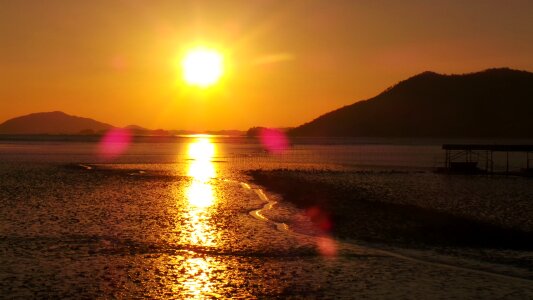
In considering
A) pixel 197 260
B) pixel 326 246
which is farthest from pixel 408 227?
pixel 197 260

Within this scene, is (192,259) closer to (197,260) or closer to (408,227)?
A: (197,260)

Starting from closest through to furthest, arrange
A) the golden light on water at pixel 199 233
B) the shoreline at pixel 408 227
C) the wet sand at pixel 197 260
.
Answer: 1. the wet sand at pixel 197 260
2. the golden light on water at pixel 199 233
3. the shoreline at pixel 408 227

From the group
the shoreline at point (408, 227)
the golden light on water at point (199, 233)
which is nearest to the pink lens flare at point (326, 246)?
the shoreline at point (408, 227)

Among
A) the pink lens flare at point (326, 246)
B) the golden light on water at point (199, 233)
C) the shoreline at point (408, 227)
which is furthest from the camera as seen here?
the shoreline at point (408, 227)

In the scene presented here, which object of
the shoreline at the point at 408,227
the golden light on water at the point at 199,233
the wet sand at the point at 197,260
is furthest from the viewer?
the shoreline at the point at 408,227

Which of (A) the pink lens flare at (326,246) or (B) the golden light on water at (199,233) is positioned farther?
(A) the pink lens flare at (326,246)

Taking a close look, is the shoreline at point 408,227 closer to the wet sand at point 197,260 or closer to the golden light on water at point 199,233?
the wet sand at point 197,260

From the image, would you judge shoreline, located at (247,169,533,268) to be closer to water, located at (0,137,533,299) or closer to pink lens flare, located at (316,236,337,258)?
pink lens flare, located at (316,236,337,258)

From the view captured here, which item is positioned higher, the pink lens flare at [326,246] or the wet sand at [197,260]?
the wet sand at [197,260]

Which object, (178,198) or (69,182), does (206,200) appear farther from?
(69,182)

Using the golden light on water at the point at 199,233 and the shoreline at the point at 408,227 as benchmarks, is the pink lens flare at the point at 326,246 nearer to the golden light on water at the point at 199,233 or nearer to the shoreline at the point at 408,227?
the shoreline at the point at 408,227

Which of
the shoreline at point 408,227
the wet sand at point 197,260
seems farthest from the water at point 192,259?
the shoreline at point 408,227

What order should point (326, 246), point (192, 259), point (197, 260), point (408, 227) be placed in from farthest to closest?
point (408, 227) → point (326, 246) → point (192, 259) → point (197, 260)

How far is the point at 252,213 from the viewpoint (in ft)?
98.7
